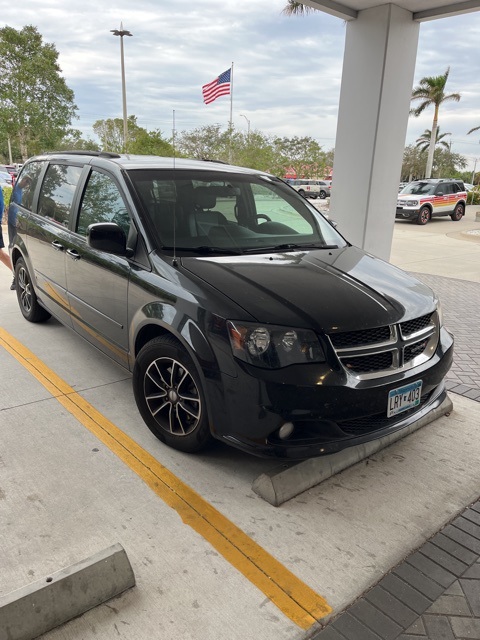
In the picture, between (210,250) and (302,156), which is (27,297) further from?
(302,156)

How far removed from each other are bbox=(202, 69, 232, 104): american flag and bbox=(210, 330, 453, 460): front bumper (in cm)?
1035

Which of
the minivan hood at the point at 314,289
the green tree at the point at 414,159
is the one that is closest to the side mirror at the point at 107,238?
the minivan hood at the point at 314,289

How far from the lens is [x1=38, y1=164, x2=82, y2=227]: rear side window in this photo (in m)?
4.21

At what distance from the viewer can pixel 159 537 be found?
246 centimetres

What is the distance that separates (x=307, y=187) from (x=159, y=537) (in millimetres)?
39856

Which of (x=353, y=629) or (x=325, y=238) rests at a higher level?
(x=325, y=238)

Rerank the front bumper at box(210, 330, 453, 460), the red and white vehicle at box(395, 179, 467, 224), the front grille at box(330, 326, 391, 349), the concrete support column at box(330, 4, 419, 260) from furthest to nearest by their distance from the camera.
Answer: the red and white vehicle at box(395, 179, 467, 224), the concrete support column at box(330, 4, 419, 260), the front grille at box(330, 326, 391, 349), the front bumper at box(210, 330, 453, 460)

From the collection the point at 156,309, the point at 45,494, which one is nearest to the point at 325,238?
the point at 156,309

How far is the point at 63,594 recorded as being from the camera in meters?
1.96

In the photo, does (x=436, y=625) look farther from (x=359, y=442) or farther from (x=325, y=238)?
(x=325, y=238)

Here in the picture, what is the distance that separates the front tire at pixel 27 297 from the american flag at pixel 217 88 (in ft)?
24.8

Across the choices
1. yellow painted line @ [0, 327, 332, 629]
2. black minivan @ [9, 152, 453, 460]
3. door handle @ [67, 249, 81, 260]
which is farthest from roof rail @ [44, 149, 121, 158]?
yellow painted line @ [0, 327, 332, 629]

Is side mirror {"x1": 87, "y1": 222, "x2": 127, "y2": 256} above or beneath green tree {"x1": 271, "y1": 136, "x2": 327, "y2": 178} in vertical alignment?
beneath

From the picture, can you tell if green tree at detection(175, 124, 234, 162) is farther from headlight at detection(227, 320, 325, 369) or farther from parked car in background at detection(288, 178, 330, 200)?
headlight at detection(227, 320, 325, 369)
